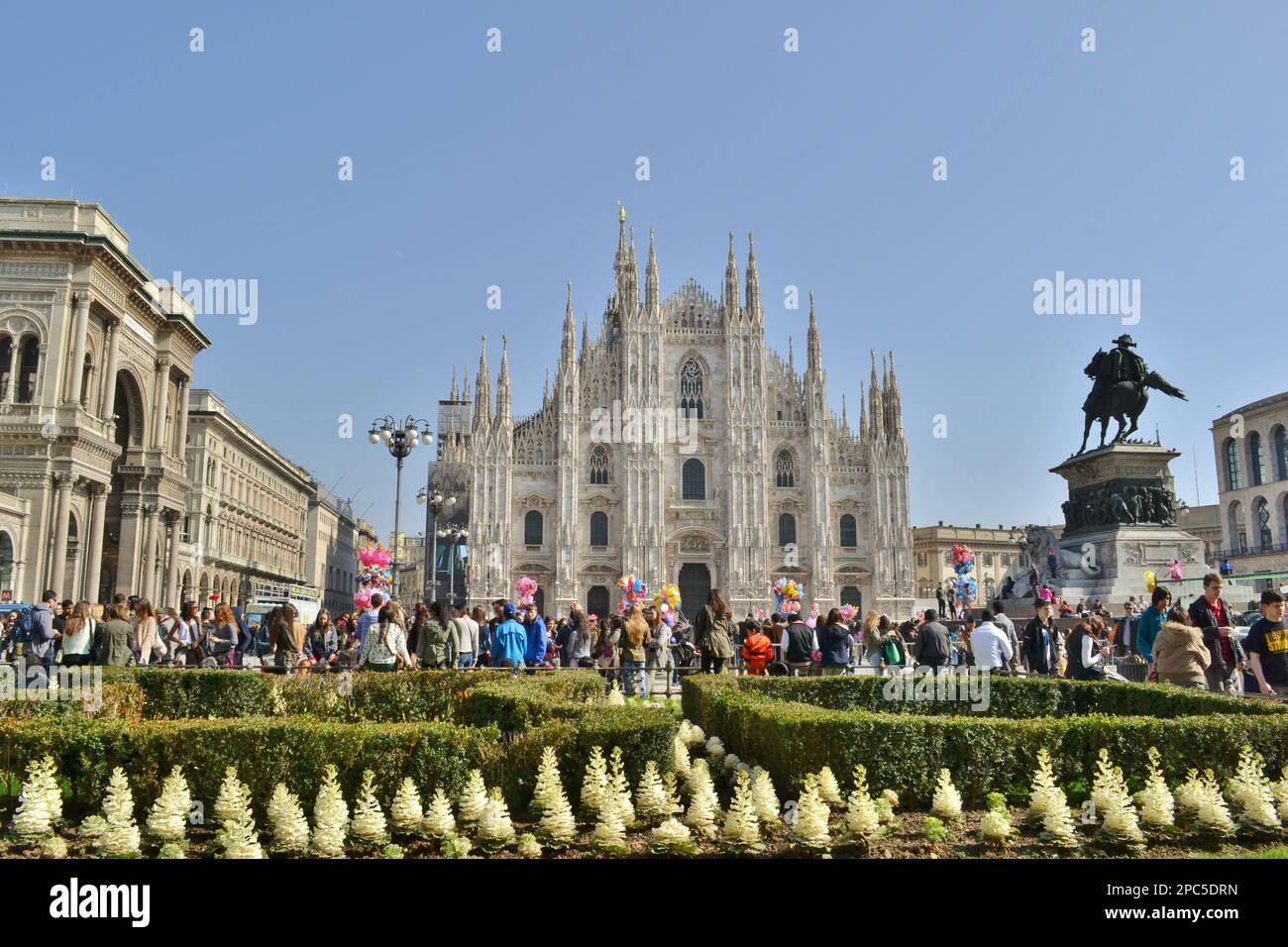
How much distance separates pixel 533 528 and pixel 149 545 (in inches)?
785

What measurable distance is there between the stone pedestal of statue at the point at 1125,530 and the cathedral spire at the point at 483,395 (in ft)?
111

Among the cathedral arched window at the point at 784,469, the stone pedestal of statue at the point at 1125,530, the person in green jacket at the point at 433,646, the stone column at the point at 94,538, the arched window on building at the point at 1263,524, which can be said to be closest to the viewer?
the person in green jacket at the point at 433,646

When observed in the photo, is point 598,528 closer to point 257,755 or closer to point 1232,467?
point 1232,467

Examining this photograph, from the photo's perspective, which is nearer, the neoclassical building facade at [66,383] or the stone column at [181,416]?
the neoclassical building facade at [66,383]

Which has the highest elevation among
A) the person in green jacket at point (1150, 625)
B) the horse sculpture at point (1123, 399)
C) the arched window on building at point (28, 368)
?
the arched window on building at point (28, 368)

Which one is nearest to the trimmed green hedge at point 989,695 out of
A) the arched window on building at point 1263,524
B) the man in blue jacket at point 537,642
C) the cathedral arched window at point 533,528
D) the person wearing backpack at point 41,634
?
the man in blue jacket at point 537,642

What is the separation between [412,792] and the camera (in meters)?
6.04

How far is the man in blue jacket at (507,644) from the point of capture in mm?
14945

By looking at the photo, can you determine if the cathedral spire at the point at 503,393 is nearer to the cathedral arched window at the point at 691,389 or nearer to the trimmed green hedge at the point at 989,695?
the cathedral arched window at the point at 691,389
